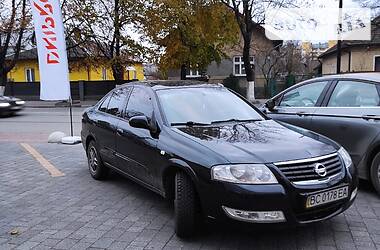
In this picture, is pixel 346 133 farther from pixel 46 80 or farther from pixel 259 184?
pixel 46 80

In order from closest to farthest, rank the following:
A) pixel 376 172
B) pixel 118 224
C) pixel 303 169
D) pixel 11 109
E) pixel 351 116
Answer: pixel 303 169
pixel 118 224
pixel 376 172
pixel 351 116
pixel 11 109

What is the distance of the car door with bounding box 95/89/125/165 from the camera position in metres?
5.70

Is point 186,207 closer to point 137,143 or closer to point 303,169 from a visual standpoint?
point 303,169

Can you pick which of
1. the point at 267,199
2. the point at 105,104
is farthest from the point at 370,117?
the point at 105,104

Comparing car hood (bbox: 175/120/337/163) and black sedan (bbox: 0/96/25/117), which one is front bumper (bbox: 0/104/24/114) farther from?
car hood (bbox: 175/120/337/163)

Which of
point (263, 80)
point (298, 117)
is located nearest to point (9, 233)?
point (298, 117)

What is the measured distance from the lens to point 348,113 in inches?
216

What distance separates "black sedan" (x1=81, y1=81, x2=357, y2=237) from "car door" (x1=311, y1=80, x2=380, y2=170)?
121cm

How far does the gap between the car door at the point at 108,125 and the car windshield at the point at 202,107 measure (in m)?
1.03

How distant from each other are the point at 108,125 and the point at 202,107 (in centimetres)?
164

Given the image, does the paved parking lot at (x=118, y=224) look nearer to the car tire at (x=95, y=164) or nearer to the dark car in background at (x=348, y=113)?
the car tire at (x=95, y=164)

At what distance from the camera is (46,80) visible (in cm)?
954

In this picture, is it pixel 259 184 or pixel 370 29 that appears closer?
pixel 259 184

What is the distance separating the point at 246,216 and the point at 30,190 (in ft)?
12.5
